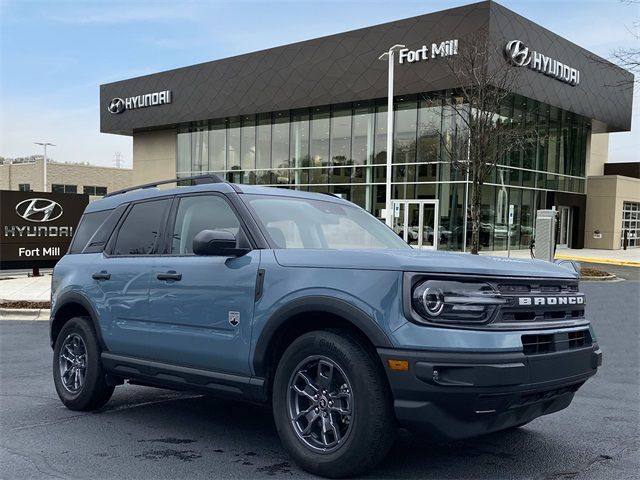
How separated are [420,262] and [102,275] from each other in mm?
3135

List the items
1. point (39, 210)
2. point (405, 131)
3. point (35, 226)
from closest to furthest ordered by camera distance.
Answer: point (35, 226) → point (39, 210) → point (405, 131)

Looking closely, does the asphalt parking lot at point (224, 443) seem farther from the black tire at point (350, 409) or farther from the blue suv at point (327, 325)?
the blue suv at point (327, 325)

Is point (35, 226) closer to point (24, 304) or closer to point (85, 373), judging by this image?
point (24, 304)

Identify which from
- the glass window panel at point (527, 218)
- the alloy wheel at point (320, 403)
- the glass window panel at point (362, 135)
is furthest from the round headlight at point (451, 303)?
the glass window panel at point (527, 218)

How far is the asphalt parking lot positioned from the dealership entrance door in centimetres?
2419

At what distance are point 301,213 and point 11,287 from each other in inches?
567

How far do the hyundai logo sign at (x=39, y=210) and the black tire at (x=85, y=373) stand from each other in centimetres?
1532

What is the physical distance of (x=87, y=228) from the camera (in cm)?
640

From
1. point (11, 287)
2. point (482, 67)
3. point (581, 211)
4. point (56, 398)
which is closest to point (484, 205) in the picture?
point (482, 67)

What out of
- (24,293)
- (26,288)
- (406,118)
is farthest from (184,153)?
(24,293)

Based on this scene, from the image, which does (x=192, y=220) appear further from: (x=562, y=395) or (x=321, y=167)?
(x=321, y=167)

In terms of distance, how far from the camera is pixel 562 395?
4.14 metres

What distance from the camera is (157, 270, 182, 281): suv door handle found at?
489cm

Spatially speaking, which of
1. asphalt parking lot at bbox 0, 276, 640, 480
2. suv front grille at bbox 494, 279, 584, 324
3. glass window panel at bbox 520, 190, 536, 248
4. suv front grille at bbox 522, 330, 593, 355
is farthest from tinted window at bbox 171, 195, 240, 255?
glass window panel at bbox 520, 190, 536, 248
